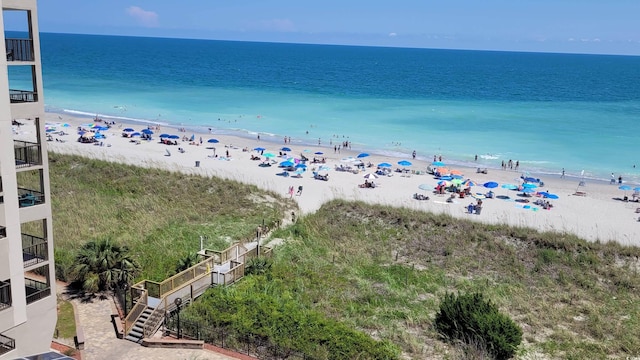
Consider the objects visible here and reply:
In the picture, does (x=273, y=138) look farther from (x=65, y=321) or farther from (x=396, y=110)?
(x=65, y=321)

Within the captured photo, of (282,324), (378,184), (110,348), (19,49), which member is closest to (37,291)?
(110,348)

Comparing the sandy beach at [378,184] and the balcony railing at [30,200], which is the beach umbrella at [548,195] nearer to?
the sandy beach at [378,184]

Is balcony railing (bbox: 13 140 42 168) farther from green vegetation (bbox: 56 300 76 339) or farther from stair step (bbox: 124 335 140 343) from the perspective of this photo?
stair step (bbox: 124 335 140 343)

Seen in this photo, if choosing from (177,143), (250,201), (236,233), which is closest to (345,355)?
(236,233)

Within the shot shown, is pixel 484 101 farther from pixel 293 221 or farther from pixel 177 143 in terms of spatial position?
pixel 293 221

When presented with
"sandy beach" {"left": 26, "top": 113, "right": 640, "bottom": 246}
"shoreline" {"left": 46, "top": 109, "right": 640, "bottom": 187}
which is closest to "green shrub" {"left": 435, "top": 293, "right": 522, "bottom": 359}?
"sandy beach" {"left": 26, "top": 113, "right": 640, "bottom": 246}

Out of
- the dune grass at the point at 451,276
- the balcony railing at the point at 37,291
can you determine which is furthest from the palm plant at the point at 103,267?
the dune grass at the point at 451,276
